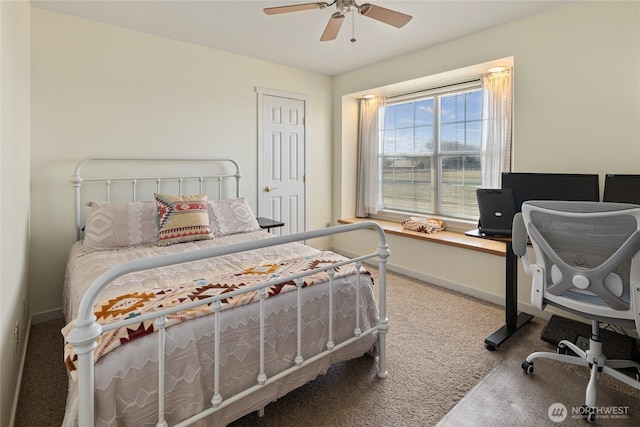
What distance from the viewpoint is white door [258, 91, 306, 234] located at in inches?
160

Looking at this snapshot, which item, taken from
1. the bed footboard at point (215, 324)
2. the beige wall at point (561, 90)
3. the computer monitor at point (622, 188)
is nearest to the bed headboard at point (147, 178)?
the bed footboard at point (215, 324)

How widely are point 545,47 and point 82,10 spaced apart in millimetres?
3741

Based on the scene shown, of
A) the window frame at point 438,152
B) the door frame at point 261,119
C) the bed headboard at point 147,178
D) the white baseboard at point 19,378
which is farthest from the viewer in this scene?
the door frame at point 261,119

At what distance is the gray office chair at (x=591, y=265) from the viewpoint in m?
1.56

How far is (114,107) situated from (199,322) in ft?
8.30

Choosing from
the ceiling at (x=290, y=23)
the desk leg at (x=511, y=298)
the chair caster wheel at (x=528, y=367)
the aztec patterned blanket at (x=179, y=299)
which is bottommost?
the chair caster wheel at (x=528, y=367)

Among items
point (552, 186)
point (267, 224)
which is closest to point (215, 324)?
point (267, 224)

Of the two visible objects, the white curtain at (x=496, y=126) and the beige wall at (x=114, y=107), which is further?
the white curtain at (x=496, y=126)

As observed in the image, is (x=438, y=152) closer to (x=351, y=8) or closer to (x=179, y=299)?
(x=351, y=8)

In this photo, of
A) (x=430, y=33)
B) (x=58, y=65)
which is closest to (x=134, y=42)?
(x=58, y=65)

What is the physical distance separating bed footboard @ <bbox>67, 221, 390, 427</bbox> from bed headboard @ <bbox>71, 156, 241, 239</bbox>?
2.22 m

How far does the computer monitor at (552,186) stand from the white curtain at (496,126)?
1.87ft

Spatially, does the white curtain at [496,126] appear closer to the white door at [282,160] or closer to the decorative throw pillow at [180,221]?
the white door at [282,160]

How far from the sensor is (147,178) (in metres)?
3.22
